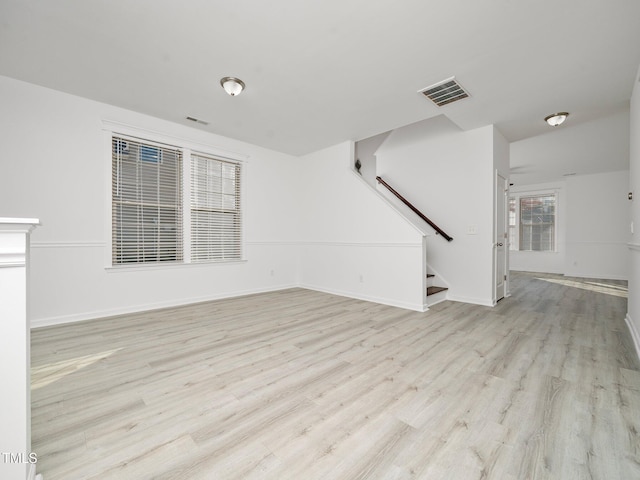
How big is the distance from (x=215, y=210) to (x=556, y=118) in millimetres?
5160

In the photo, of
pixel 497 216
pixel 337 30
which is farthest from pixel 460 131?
pixel 337 30

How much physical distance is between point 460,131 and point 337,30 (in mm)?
3024

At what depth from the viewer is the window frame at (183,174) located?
3.54m

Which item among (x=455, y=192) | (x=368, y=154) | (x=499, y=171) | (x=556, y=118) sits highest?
(x=368, y=154)

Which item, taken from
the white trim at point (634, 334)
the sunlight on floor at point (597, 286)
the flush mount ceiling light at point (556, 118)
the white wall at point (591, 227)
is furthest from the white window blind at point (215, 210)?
the white wall at point (591, 227)

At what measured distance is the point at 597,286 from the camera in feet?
19.5

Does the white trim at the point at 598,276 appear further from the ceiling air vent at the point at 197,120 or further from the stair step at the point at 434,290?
the ceiling air vent at the point at 197,120

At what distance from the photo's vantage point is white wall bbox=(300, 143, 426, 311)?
13.5ft

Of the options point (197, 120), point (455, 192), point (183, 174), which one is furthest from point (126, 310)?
point (455, 192)

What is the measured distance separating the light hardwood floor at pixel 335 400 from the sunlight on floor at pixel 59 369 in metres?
0.02

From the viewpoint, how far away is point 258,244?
5.16m

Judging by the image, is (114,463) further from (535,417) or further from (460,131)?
(460,131)

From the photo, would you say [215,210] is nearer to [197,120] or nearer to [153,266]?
[153,266]

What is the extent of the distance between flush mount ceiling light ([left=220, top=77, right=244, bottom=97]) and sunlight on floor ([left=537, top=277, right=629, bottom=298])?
277 inches
